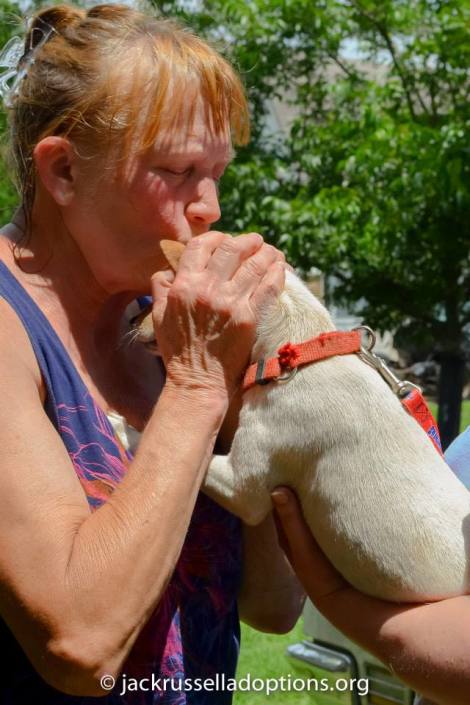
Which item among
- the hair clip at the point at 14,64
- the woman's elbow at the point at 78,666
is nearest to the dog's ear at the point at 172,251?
the hair clip at the point at 14,64

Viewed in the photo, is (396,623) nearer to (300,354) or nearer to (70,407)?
(300,354)

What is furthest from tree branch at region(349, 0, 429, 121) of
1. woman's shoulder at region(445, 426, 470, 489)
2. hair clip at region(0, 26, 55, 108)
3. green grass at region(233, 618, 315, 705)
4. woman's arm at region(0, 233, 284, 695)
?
woman's arm at region(0, 233, 284, 695)

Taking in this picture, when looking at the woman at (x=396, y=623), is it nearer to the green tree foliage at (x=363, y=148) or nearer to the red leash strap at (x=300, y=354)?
the red leash strap at (x=300, y=354)

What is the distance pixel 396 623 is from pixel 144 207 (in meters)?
1.09

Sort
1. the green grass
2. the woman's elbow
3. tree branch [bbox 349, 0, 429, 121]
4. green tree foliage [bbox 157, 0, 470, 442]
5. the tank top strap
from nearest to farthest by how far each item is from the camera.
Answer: the woman's elbow < the tank top strap < the green grass < green tree foliage [bbox 157, 0, 470, 442] < tree branch [bbox 349, 0, 429, 121]

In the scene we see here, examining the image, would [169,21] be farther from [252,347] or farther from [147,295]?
[252,347]

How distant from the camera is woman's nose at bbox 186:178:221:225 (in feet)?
7.12

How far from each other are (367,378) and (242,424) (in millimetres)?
328

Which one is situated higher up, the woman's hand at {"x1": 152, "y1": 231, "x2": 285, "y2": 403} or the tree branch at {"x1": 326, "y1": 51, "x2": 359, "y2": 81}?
the tree branch at {"x1": 326, "y1": 51, "x2": 359, "y2": 81}

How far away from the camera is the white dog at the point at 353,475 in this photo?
6.95ft

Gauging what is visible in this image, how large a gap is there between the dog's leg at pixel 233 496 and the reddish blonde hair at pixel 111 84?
75cm

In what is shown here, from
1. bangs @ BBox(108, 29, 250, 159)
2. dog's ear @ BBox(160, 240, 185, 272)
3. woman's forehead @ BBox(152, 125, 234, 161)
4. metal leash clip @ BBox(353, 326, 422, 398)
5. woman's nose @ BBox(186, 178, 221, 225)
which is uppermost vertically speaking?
bangs @ BBox(108, 29, 250, 159)

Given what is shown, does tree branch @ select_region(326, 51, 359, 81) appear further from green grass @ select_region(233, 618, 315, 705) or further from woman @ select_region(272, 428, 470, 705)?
woman @ select_region(272, 428, 470, 705)

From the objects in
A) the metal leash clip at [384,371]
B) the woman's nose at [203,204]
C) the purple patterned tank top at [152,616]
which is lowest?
the purple patterned tank top at [152,616]
